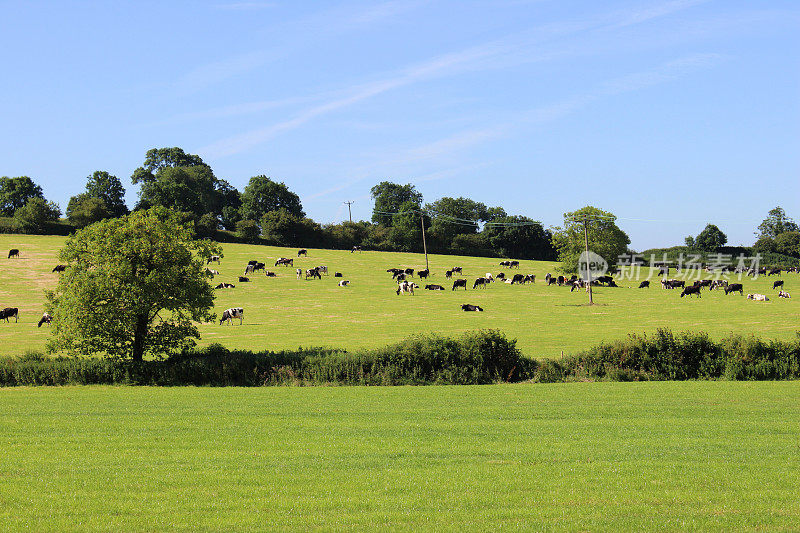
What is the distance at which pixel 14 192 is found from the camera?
140m

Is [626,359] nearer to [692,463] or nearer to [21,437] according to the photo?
[692,463]

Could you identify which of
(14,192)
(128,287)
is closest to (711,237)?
(128,287)

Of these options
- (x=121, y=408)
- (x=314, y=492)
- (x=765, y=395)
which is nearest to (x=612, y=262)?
(x=765, y=395)

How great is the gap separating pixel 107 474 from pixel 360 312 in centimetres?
4393

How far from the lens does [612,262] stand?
9512 cm

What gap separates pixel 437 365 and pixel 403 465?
56.5 feet

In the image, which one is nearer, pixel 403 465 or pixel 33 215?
pixel 403 465

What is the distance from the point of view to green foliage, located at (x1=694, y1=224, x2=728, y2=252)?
148m

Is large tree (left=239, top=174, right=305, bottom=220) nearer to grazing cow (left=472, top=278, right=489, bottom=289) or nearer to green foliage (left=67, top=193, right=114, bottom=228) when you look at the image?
green foliage (left=67, top=193, right=114, bottom=228)

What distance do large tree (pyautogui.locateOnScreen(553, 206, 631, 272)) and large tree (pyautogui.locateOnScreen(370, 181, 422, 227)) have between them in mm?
91103

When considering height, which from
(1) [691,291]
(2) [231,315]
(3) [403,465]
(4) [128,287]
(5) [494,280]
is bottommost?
(3) [403,465]

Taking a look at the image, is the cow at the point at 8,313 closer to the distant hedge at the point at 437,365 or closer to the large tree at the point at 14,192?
the distant hedge at the point at 437,365

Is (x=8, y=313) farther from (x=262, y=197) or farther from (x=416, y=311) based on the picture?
(x=262, y=197)

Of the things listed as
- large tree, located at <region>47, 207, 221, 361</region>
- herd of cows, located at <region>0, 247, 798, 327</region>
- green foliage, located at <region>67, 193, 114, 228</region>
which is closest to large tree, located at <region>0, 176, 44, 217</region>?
green foliage, located at <region>67, 193, 114, 228</region>
